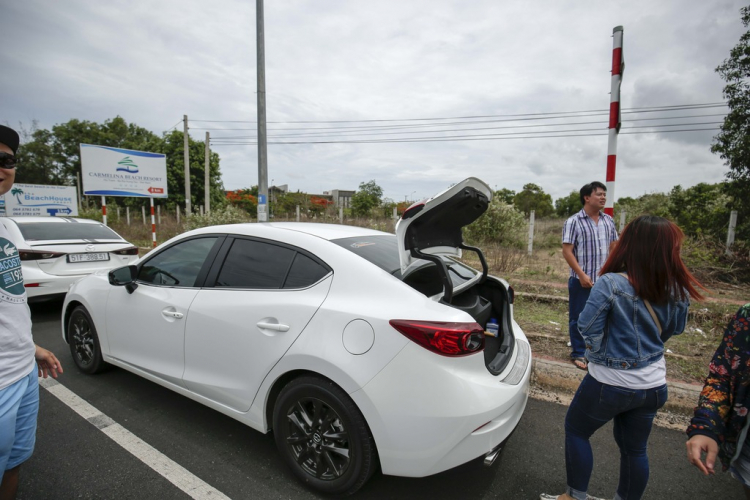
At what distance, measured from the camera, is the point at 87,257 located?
223 inches

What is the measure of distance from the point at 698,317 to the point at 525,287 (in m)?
2.48

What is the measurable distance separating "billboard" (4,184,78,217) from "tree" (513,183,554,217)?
37349mm

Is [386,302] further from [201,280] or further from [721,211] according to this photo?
[721,211]

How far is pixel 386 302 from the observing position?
79.1 inches

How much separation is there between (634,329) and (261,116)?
995 cm

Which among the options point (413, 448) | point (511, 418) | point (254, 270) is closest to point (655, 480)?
point (511, 418)

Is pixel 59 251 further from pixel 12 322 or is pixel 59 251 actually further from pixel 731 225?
pixel 731 225

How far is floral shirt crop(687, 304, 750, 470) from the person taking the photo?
137 centimetres

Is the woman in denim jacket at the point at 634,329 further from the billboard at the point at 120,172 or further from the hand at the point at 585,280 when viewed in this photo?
the billboard at the point at 120,172

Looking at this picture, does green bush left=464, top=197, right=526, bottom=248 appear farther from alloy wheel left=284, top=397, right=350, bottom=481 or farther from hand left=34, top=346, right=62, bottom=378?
hand left=34, top=346, right=62, bottom=378

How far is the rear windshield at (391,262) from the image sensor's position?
7.56 ft

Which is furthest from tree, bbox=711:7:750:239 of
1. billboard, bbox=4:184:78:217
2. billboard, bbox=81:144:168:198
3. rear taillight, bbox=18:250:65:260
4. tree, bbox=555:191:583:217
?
tree, bbox=555:191:583:217

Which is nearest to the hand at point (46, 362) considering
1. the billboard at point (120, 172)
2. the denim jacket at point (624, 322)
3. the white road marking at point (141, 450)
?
the white road marking at point (141, 450)

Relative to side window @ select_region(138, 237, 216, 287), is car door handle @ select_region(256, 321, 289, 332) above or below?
below
